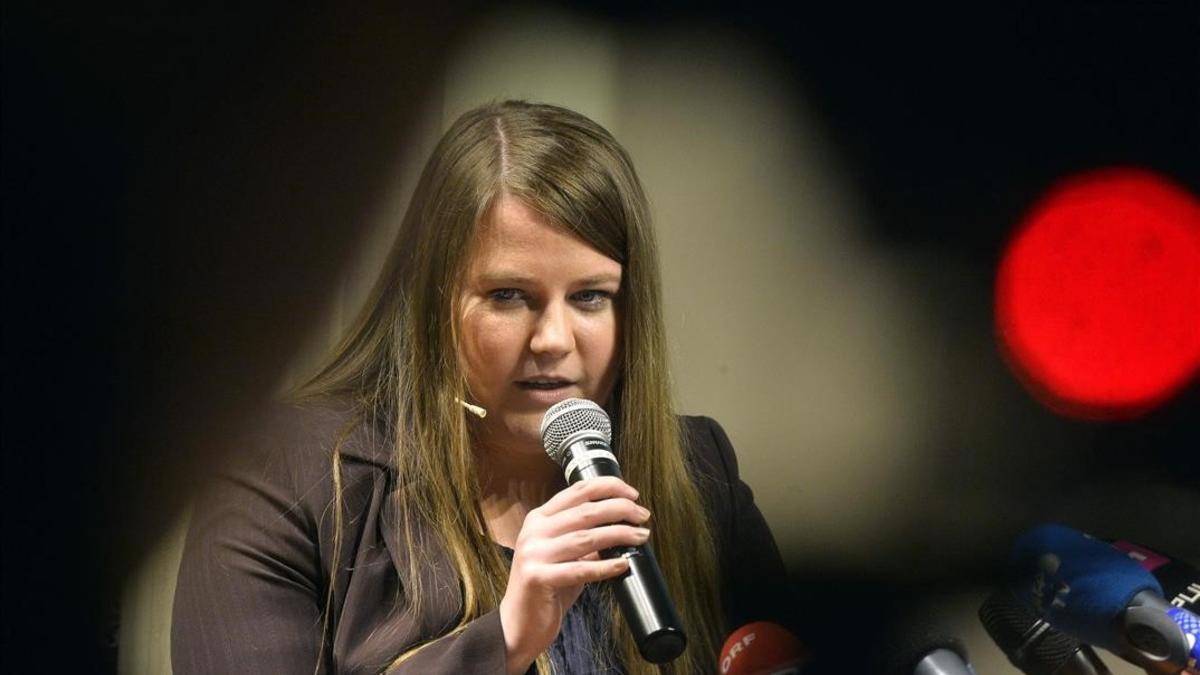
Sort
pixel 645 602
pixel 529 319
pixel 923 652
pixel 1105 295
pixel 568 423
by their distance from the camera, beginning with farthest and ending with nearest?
pixel 1105 295 → pixel 923 652 → pixel 529 319 → pixel 568 423 → pixel 645 602

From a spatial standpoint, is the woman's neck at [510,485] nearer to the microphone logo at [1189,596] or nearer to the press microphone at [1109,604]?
the press microphone at [1109,604]

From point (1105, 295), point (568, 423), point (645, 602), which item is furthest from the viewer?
point (1105, 295)

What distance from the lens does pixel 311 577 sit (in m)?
1.36

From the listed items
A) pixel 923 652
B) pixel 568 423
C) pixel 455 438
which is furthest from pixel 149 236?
pixel 923 652

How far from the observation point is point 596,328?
1.41 meters

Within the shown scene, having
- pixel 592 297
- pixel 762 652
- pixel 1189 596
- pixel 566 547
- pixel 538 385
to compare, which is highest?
pixel 592 297

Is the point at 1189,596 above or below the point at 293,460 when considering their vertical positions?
below

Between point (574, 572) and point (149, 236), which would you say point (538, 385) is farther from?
point (149, 236)

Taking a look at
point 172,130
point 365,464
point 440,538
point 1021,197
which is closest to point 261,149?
point 172,130

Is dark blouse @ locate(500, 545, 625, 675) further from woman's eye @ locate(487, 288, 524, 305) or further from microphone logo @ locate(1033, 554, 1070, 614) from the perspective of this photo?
microphone logo @ locate(1033, 554, 1070, 614)

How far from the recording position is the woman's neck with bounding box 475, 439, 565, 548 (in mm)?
1438

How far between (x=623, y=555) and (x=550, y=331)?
0.32 metres

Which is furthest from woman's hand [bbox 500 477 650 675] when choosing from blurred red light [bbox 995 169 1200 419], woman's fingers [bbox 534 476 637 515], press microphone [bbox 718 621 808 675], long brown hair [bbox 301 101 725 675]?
blurred red light [bbox 995 169 1200 419]

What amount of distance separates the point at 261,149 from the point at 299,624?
56 cm
